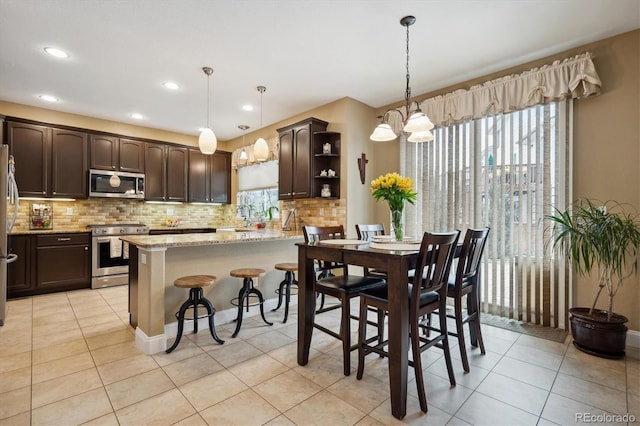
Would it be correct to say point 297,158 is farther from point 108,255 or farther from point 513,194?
point 108,255

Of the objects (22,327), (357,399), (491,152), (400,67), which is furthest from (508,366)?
(22,327)

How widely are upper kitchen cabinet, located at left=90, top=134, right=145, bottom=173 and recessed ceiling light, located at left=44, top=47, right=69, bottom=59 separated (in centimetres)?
209

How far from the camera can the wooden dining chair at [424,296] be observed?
175cm

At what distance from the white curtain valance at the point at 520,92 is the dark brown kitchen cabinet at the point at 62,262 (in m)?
5.27

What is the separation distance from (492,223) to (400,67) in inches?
78.9

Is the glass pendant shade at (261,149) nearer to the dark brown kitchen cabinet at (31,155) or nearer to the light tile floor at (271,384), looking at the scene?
the light tile floor at (271,384)

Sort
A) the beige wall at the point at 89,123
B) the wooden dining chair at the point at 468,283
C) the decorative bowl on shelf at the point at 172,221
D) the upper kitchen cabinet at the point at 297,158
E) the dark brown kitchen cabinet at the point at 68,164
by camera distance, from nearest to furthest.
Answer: the wooden dining chair at the point at 468,283 < the upper kitchen cabinet at the point at 297,158 < the beige wall at the point at 89,123 < the dark brown kitchen cabinet at the point at 68,164 < the decorative bowl on shelf at the point at 172,221

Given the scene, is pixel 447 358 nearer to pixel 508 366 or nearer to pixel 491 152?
pixel 508 366

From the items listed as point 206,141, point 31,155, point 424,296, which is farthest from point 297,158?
point 31,155

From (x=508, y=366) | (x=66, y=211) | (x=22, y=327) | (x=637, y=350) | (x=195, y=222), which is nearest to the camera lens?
(x=508, y=366)

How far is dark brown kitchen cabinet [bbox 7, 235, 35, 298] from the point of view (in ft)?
13.1

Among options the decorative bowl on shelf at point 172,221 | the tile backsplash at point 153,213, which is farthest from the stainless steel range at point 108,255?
the decorative bowl on shelf at point 172,221

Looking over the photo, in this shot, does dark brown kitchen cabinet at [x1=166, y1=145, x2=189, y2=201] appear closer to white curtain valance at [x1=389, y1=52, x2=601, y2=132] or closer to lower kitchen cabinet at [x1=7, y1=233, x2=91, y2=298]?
lower kitchen cabinet at [x1=7, y1=233, x2=91, y2=298]

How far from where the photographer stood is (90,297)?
4.16 meters
